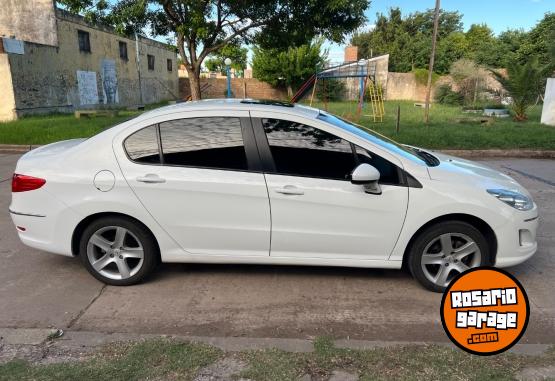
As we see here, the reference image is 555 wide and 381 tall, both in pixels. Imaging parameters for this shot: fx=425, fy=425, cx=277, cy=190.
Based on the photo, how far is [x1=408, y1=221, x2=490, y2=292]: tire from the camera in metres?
3.48

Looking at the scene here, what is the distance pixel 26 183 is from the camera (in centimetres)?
367

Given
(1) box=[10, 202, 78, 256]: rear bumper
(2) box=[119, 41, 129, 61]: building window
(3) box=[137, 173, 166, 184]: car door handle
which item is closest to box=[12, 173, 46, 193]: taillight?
(1) box=[10, 202, 78, 256]: rear bumper

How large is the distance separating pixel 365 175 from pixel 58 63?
20518mm

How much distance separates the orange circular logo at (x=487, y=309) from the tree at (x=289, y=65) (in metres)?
32.4

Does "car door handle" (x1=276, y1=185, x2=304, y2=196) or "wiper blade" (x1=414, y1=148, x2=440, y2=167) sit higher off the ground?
"wiper blade" (x1=414, y1=148, x2=440, y2=167)

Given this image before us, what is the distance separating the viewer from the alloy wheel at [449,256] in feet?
11.5

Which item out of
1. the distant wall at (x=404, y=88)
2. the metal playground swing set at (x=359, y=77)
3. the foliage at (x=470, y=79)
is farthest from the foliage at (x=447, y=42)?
the metal playground swing set at (x=359, y=77)

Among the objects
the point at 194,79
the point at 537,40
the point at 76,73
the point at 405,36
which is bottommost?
the point at 194,79

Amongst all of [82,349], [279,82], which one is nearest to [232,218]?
[82,349]

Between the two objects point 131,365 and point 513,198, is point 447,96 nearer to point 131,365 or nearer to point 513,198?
point 513,198

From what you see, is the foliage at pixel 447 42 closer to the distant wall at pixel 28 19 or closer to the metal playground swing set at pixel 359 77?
the metal playground swing set at pixel 359 77

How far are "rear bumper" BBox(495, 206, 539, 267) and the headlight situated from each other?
0.20 ft

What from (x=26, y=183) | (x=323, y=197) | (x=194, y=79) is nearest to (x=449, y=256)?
(x=323, y=197)

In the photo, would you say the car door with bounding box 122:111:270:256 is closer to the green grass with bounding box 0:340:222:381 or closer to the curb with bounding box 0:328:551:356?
the curb with bounding box 0:328:551:356
